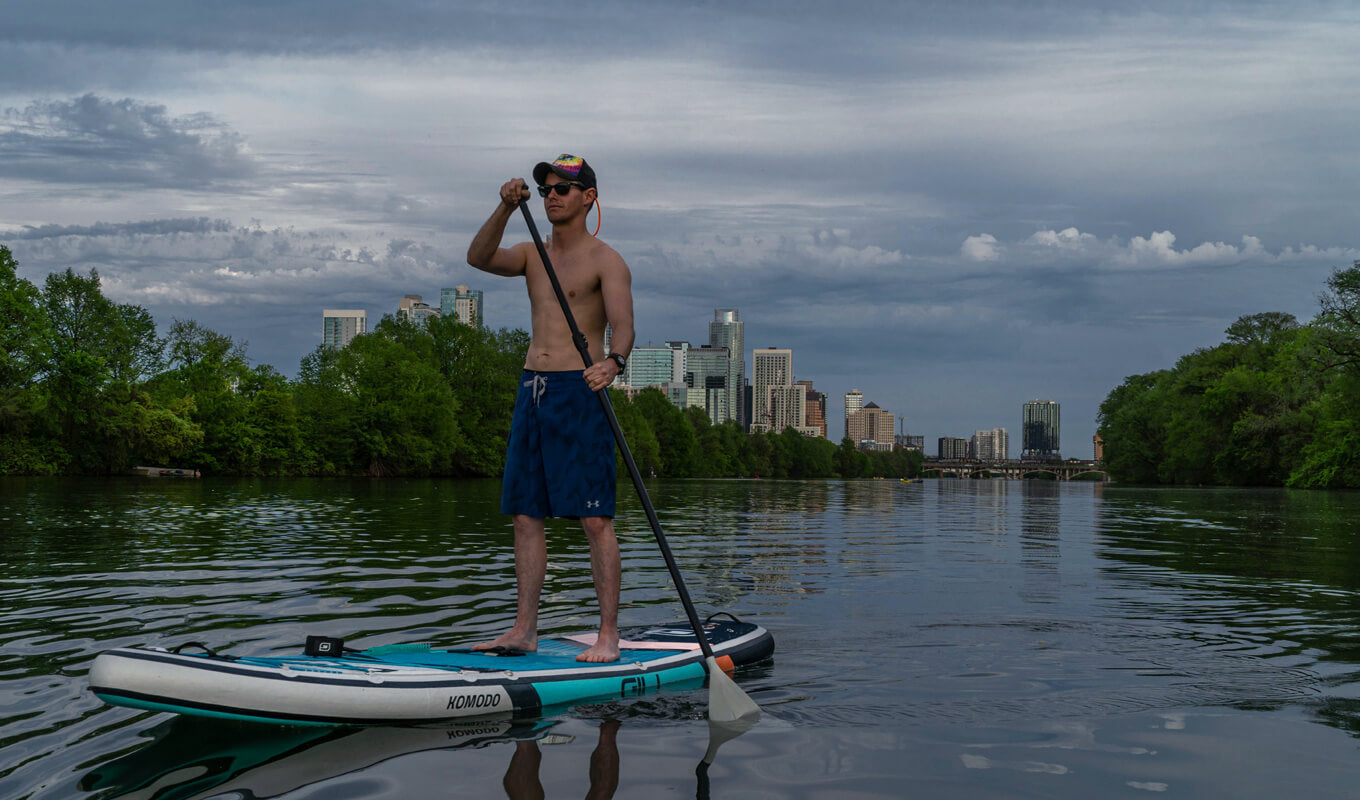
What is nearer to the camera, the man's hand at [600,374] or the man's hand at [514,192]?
the man's hand at [600,374]

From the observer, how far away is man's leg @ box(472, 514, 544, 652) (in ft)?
20.9

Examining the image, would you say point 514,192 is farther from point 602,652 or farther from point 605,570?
point 602,652

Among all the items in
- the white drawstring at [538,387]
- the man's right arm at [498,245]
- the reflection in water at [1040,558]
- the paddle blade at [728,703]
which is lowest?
the reflection in water at [1040,558]

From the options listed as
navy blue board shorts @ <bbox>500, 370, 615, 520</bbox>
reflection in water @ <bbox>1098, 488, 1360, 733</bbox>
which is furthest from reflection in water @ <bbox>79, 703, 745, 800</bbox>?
reflection in water @ <bbox>1098, 488, 1360, 733</bbox>

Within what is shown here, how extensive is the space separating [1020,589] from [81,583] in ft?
32.4

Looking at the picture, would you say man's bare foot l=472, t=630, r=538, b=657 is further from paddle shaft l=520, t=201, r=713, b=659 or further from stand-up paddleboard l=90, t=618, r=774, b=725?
paddle shaft l=520, t=201, r=713, b=659

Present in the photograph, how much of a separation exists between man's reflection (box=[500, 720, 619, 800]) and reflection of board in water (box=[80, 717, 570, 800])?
0.23 meters

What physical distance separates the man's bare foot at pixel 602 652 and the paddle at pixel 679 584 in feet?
1.61

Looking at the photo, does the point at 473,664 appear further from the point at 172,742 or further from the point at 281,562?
the point at 281,562

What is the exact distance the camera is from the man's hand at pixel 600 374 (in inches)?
239

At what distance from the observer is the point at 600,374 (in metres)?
6.09

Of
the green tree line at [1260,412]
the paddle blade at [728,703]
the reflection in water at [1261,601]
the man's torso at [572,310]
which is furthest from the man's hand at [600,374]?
the green tree line at [1260,412]

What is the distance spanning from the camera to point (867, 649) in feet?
24.3

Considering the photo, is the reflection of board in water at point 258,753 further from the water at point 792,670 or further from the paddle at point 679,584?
the paddle at point 679,584
